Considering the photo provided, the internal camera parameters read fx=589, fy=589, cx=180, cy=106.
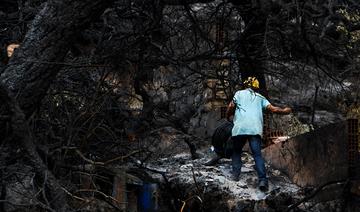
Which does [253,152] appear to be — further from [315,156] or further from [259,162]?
[315,156]

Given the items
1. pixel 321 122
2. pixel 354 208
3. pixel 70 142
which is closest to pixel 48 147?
pixel 70 142

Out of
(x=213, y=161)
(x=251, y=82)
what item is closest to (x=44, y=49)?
(x=251, y=82)

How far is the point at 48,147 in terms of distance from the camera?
4.98 meters

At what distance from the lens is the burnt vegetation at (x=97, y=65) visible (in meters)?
4.35

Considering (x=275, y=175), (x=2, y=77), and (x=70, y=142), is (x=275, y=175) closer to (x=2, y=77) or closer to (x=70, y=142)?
(x=70, y=142)

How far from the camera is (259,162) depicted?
7773 mm

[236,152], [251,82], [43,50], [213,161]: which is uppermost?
[43,50]

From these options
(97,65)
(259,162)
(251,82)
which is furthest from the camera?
(259,162)

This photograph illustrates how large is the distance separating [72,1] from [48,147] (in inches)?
52.1

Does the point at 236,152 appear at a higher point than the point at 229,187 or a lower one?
higher

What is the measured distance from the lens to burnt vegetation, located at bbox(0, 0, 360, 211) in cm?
435

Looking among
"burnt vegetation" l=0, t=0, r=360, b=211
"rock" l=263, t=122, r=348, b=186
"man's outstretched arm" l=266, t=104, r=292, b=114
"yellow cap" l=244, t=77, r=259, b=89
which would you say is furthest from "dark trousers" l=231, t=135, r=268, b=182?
"yellow cap" l=244, t=77, r=259, b=89

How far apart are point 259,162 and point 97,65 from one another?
3.60m

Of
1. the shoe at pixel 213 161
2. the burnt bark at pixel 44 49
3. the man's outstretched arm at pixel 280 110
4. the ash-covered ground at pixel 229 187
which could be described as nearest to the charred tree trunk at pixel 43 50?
the burnt bark at pixel 44 49
